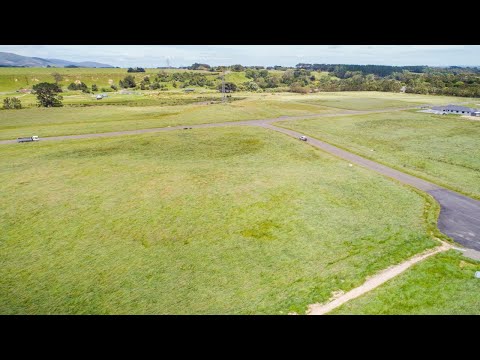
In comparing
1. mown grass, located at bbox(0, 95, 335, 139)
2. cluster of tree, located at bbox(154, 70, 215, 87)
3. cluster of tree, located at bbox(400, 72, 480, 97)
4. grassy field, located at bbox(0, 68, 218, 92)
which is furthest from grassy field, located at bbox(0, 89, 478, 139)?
cluster of tree, located at bbox(154, 70, 215, 87)

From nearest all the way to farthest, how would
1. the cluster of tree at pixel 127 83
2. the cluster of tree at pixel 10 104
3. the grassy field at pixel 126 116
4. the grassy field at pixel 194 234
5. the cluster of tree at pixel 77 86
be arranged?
the grassy field at pixel 194 234
the grassy field at pixel 126 116
the cluster of tree at pixel 10 104
the cluster of tree at pixel 77 86
the cluster of tree at pixel 127 83

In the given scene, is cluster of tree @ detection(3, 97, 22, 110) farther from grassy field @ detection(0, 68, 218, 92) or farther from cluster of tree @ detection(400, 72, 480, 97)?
cluster of tree @ detection(400, 72, 480, 97)

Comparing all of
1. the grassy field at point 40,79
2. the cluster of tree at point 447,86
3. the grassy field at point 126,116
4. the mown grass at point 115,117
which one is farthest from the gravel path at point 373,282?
the grassy field at point 40,79

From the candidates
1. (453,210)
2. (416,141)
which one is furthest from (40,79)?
(453,210)

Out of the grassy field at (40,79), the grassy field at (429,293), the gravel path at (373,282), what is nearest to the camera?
the grassy field at (429,293)

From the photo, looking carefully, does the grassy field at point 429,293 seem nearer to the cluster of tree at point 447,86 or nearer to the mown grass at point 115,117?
the mown grass at point 115,117
